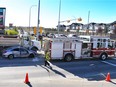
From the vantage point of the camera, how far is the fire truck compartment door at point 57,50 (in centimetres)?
2330

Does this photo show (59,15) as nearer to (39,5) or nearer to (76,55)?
(39,5)

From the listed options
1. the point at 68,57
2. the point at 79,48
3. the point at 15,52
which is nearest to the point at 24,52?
the point at 15,52

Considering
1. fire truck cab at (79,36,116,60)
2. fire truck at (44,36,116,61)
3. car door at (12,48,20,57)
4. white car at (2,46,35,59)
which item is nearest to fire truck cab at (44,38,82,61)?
fire truck at (44,36,116,61)

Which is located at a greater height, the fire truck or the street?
the fire truck

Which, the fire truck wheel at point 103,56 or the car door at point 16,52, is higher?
the car door at point 16,52

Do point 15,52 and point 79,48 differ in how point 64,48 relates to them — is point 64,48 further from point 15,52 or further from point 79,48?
point 15,52

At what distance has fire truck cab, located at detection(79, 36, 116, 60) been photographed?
25344 mm

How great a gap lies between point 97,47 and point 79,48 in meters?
2.62

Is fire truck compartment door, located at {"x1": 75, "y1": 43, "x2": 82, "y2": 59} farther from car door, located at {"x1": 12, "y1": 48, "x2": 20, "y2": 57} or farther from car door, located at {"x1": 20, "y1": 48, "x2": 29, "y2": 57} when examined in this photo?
car door, located at {"x1": 12, "y1": 48, "x2": 20, "y2": 57}

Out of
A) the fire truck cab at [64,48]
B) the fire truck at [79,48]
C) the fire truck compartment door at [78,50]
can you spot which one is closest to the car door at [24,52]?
the fire truck at [79,48]

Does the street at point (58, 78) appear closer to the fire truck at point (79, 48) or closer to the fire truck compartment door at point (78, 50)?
the fire truck at point (79, 48)

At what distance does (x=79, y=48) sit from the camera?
80.5 ft

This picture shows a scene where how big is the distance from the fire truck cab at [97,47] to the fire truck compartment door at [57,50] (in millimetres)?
2779

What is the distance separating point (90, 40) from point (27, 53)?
280 inches
